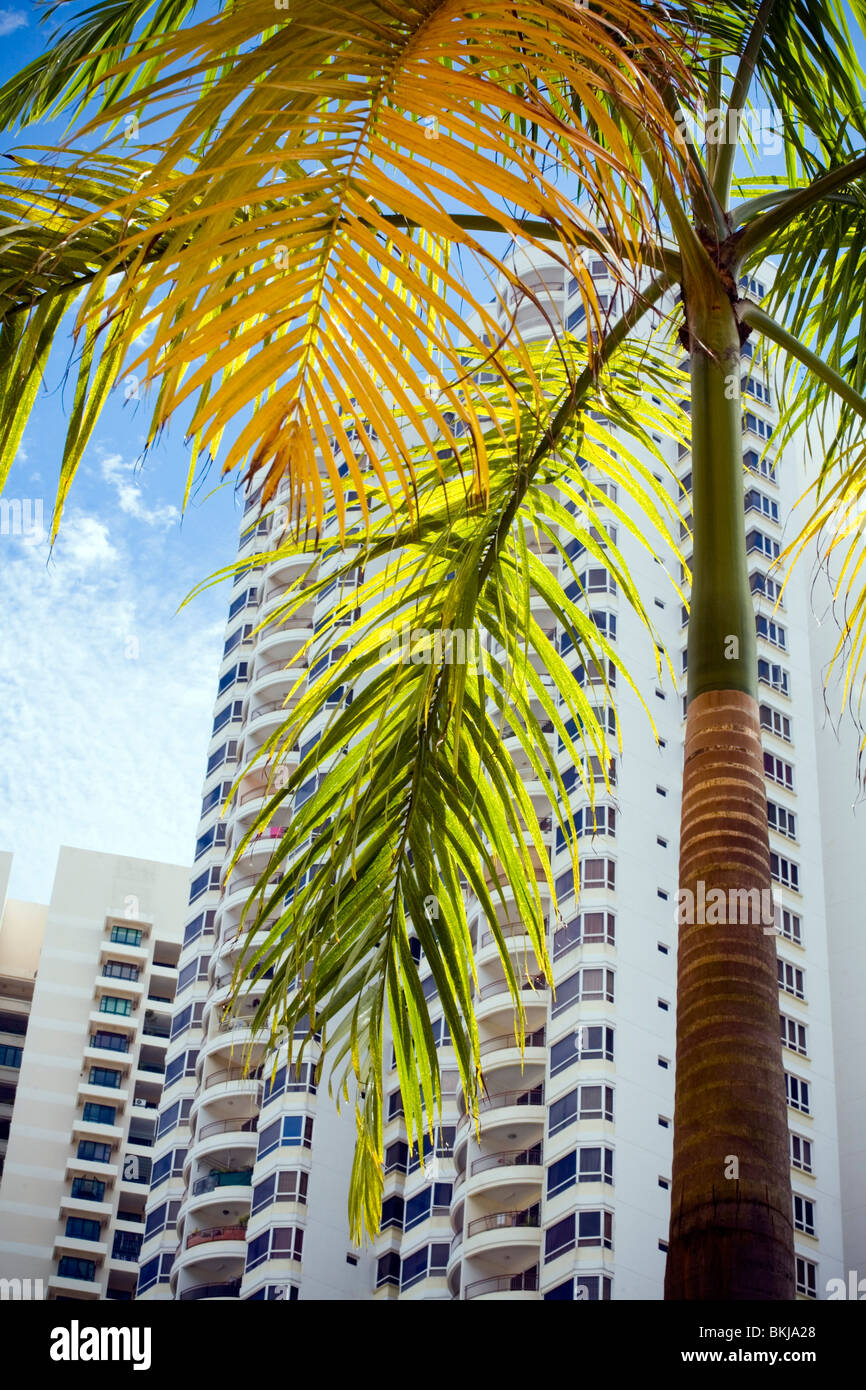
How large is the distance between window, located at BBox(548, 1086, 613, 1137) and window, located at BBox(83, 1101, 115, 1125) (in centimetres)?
3243

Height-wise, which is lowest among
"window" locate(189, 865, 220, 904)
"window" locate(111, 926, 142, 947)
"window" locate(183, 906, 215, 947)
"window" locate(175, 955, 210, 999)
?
"window" locate(175, 955, 210, 999)

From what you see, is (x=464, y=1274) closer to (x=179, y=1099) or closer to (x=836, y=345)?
(x=179, y=1099)

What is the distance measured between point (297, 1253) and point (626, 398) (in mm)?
39610

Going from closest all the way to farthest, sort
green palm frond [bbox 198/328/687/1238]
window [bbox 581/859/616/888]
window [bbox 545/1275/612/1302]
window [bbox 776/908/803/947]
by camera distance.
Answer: green palm frond [bbox 198/328/687/1238] → window [bbox 545/1275/612/1302] → window [bbox 581/859/616/888] → window [bbox 776/908/803/947]

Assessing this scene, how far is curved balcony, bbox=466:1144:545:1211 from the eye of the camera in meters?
36.9

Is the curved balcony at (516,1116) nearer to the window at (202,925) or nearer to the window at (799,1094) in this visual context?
the window at (799,1094)

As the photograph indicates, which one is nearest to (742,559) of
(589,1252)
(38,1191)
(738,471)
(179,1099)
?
(738,471)

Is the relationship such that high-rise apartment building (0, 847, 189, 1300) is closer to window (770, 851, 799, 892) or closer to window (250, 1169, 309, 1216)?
window (250, 1169, 309, 1216)

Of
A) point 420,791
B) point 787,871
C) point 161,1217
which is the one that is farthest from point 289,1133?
point 420,791

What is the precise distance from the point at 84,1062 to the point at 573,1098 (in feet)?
114

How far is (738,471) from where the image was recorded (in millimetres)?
3578

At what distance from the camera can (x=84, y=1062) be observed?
6538 cm

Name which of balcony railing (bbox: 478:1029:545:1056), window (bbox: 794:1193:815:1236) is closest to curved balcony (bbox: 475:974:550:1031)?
balcony railing (bbox: 478:1029:545:1056)

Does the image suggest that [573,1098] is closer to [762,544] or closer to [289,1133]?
[289,1133]
